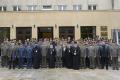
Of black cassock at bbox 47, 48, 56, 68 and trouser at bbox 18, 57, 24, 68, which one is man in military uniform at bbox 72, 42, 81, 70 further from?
trouser at bbox 18, 57, 24, 68

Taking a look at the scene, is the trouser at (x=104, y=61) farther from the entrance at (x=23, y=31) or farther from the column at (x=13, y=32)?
the entrance at (x=23, y=31)

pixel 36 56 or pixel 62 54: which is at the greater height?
pixel 62 54

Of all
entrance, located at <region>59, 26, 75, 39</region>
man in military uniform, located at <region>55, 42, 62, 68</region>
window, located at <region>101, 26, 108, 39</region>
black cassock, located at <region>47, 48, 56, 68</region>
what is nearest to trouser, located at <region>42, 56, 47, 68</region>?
black cassock, located at <region>47, 48, 56, 68</region>

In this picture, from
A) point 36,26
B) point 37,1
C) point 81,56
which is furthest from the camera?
point 37,1

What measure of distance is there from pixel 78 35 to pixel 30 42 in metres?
16.7

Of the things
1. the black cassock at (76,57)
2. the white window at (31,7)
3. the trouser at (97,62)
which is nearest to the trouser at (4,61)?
the black cassock at (76,57)

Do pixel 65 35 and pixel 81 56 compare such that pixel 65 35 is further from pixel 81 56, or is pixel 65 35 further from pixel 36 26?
pixel 81 56

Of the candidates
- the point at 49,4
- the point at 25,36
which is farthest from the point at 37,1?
the point at 25,36

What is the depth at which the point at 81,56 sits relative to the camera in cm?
3266

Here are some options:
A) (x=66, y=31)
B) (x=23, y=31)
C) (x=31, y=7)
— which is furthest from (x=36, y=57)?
(x=31, y=7)

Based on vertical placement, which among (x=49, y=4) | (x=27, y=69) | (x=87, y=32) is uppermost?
(x=49, y=4)

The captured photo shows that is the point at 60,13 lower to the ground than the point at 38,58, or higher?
higher

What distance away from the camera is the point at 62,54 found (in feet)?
108

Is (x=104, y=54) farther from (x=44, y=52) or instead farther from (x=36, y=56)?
(x=36, y=56)
